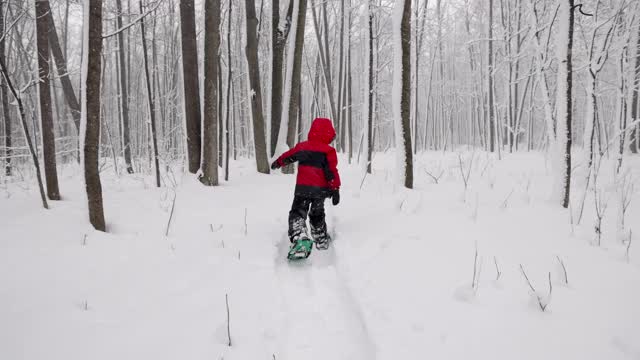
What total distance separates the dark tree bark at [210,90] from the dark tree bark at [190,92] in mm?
515

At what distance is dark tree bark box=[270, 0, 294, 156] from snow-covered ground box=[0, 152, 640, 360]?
4.17 m

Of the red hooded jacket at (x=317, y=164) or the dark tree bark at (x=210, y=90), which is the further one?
the dark tree bark at (x=210, y=90)

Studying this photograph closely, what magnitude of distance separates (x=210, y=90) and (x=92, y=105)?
116 inches

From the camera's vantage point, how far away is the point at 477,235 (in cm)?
349

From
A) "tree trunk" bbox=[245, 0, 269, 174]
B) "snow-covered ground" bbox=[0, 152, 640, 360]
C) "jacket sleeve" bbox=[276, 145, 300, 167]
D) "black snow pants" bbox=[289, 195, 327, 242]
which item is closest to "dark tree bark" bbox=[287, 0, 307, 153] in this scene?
"tree trunk" bbox=[245, 0, 269, 174]

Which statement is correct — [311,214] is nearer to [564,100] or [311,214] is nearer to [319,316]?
[319,316]

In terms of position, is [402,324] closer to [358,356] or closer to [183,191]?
[358,356]

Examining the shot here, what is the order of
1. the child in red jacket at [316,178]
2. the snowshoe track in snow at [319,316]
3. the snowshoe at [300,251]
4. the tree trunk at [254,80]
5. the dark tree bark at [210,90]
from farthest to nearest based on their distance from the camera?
1. the tree trunk at [254,80]
2. the dark tree bark at [210,90]
3. the child in red jacket at [316,178]
4. the snowshoe at [300,251]
5. the snowshoe track in snow at [319,316]

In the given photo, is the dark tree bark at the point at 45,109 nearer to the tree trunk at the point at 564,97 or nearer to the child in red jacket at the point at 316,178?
the child in red jacket at the point at 316,178

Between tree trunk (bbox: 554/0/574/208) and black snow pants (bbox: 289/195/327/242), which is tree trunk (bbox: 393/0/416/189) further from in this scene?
black snow pants (bbox: 289/195/327/242)

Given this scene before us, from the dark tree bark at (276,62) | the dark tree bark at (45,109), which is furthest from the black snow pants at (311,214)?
the dark tree bark at (276,62)

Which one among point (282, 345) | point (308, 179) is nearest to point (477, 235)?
point (308, 179)

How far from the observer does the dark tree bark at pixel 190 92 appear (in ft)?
21.8

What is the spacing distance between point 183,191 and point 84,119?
2696 millimetres
